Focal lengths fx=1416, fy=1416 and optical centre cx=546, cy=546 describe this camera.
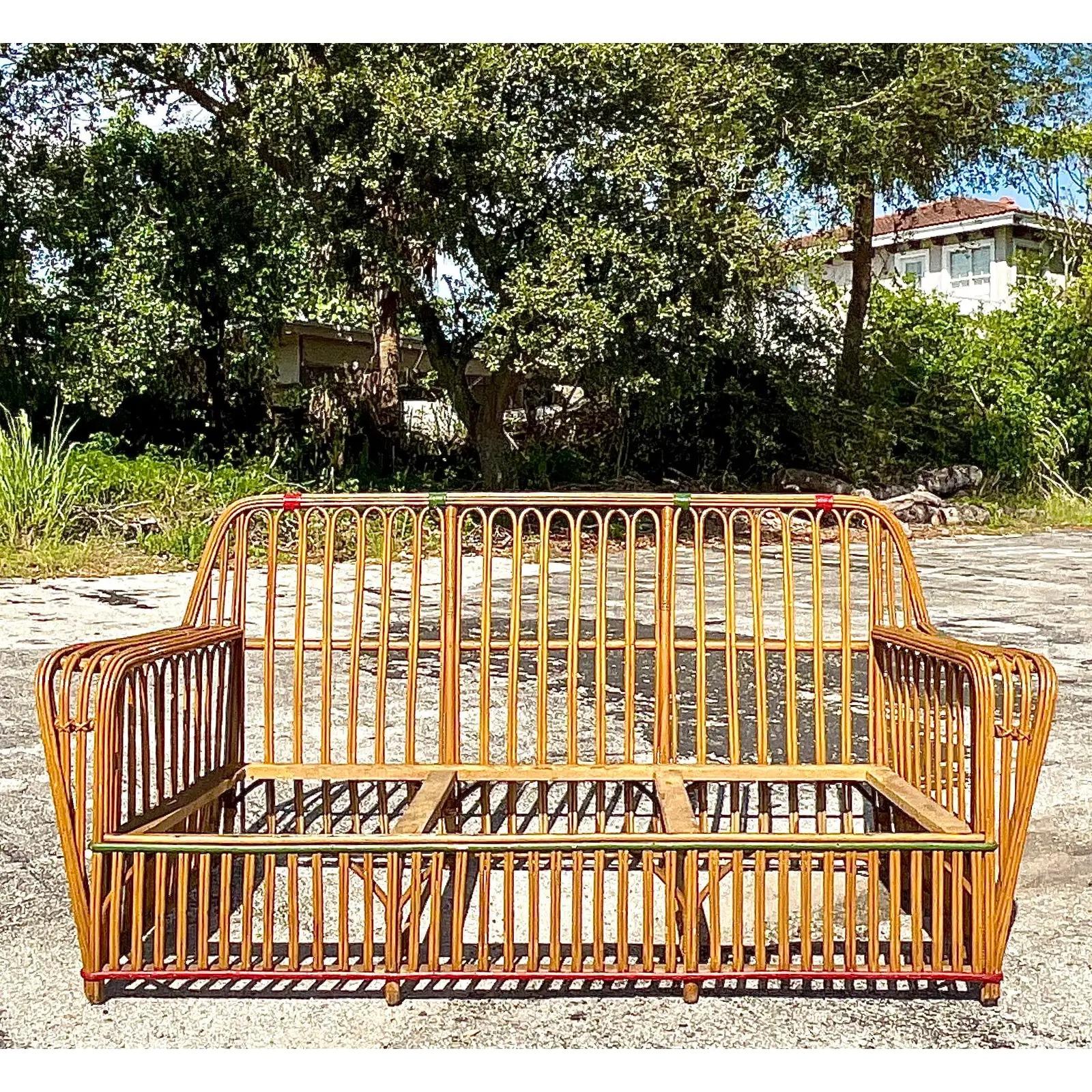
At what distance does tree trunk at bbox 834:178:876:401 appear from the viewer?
51.1ft

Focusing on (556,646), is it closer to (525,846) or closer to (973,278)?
(525,846)

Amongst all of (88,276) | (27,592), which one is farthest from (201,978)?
(88,276)

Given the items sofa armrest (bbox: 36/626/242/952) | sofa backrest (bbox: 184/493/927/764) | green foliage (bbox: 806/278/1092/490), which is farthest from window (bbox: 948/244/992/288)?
sofa armrest (bbox: 36/626/242/952)

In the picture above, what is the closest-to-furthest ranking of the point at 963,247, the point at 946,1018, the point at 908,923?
1. the point at 946,1018
2. the point at 908,923
3. the point at 963,247

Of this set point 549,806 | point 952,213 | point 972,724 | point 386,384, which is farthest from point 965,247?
point 972,724

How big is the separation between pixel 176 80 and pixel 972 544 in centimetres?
838

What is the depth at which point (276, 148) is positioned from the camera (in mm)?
11539

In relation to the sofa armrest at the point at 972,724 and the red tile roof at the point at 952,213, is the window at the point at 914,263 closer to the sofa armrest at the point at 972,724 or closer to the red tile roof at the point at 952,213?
the red tile roof at the point at 952,213

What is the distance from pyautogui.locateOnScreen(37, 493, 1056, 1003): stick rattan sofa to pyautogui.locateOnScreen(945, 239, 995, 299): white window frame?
21.8 m

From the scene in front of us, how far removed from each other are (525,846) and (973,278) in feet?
82.2

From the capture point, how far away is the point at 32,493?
10.7 metres

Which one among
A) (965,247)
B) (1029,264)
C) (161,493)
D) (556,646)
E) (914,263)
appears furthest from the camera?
(914,263)

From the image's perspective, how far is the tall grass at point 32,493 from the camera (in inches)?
409

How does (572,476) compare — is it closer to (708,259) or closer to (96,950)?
(708,259)
